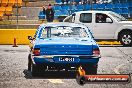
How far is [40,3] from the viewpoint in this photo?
117 ft

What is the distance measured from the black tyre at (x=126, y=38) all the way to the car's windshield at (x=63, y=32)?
30.9 feet

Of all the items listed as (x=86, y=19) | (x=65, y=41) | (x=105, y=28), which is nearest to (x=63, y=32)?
(x=65, y=41)

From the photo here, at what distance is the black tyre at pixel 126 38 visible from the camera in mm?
20217

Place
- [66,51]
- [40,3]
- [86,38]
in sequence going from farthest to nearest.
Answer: [40,3], [86,38], [66,51]

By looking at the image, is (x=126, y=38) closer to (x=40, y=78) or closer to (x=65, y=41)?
(x=65, y=41)

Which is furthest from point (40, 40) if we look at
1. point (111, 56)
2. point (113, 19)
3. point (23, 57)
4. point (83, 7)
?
point (83, 7)

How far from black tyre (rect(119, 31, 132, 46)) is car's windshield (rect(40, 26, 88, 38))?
30.9 ft

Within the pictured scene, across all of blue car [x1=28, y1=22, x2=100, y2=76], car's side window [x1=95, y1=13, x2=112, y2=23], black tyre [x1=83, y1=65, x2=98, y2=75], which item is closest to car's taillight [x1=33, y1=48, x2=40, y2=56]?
blue car [x1=28, y1=22, x2=100, y2=76]

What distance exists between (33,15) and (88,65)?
23745 millimetres

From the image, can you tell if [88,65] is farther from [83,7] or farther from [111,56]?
[83,7]

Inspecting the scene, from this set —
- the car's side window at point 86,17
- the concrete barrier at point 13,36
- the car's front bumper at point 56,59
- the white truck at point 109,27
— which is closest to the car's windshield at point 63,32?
the car's front bumper at point 56,59

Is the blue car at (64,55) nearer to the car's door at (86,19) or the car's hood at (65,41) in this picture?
the car's hood at (65,41)

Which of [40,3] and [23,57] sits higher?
[40,3]

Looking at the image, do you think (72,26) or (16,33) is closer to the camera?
(72,26)
